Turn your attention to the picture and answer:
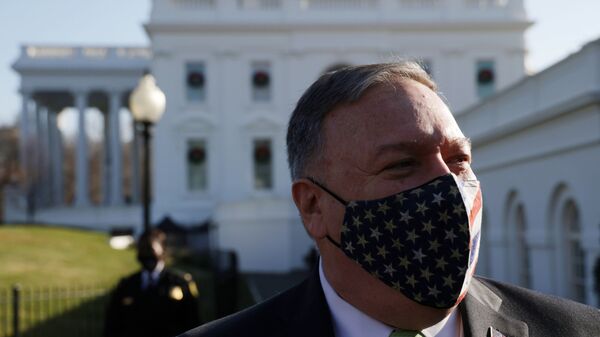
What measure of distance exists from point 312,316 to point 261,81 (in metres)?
43.6

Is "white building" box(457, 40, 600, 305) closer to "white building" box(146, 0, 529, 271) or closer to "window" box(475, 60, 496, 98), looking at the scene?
"white building" box(146, 0, 529, 271)

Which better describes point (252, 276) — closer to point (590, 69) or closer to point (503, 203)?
point (503, 203)

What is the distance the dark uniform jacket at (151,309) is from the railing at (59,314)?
21.7ft

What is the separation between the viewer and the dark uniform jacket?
718cm

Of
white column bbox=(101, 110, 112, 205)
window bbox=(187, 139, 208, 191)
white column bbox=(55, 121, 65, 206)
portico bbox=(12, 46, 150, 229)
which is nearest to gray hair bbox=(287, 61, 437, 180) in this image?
window bbox=(187, 139, 208, 191)

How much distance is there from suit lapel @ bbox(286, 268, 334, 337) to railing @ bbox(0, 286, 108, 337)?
1171cm

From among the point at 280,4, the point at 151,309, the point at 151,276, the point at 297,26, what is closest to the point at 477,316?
the point at 151,309

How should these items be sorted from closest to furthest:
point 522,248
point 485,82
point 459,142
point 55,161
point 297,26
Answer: point 459,142, point 522,248, point 297,26, point 485,82, point 55,161

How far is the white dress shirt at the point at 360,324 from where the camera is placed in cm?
229

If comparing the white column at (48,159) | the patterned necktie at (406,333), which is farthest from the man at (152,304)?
the white column at (48,159)

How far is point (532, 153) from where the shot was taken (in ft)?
57.5

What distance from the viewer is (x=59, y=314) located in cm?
1702

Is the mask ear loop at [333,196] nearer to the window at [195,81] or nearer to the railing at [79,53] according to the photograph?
the window at [195,81]

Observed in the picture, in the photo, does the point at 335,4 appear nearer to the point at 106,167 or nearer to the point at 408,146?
the point at 106,167
